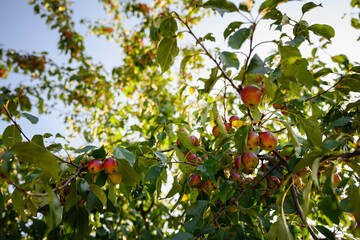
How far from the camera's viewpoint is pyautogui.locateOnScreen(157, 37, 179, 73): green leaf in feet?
3.93

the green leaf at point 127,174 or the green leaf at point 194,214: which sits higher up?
the green leaf at point 127,174

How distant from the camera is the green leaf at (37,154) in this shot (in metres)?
0.77

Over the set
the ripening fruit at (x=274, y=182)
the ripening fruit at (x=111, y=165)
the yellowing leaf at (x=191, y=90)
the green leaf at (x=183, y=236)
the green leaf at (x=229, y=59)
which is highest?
the yellowing leaf at (x=191, y=90)

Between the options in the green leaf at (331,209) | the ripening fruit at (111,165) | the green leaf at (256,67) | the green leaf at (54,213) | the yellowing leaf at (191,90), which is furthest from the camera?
the yellowing leaf at (191,90)

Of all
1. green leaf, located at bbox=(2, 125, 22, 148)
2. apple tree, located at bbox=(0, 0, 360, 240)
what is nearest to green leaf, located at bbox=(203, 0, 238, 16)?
apple tree, located at bbox=(0, 0, 360, 240)

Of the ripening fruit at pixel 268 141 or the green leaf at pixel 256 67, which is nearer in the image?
the green leaf at pixel 256 67

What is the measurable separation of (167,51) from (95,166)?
23.7 inches

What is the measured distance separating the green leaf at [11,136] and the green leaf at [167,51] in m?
0.75

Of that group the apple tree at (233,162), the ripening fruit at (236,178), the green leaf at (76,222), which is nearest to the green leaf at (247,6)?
the apple tree at (233,162)

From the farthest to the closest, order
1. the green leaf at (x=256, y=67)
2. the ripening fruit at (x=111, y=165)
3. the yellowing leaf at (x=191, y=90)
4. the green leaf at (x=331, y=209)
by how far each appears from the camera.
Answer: the yellowing leaf at (x=191, y=90) → the ripening fruit at (x=111, y=165) → the green leaf at (x=331, y=209) → the green leaf at (x=256, y=67)

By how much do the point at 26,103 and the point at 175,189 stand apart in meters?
4.08

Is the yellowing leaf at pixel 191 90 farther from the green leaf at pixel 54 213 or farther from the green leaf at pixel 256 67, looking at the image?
the green leaf at pixel 54 213

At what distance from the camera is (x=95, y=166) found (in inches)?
45.6

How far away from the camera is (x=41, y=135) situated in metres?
1.24
